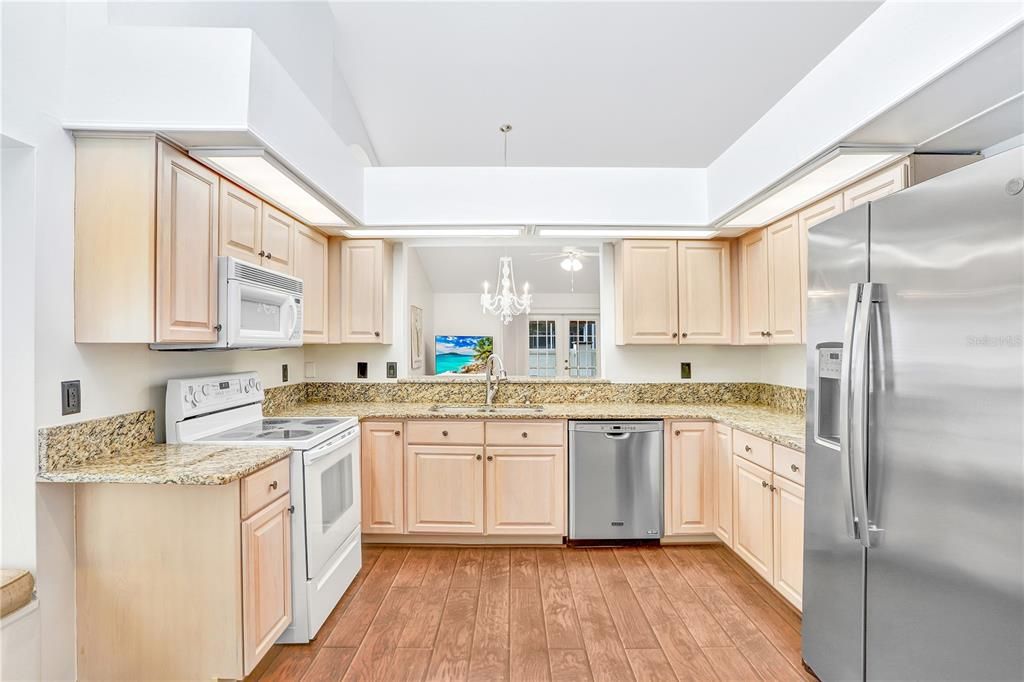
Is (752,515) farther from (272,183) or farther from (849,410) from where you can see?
(272,183)

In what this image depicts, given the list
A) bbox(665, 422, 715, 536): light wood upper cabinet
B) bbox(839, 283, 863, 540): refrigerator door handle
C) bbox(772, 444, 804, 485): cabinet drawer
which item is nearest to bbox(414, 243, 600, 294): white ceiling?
bbox(665, 422, 715, 536): light wood upper cabinet

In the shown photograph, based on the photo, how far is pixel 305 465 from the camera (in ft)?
7.02

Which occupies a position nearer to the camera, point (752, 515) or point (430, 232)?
point (752, 515)

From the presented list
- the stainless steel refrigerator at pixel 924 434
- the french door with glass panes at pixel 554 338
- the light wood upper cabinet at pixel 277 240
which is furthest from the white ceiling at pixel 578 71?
the french door with glass panes at pixel 554 338

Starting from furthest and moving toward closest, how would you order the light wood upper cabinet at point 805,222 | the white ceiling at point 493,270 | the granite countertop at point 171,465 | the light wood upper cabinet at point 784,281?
the white ceiling at point 493,270 < the light wood upper cabinet at point 784,281 < the light wood upper cabinet at point 805,222 < the granite countertop at point 171,465

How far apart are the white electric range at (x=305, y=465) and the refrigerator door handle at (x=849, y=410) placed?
2091 mm

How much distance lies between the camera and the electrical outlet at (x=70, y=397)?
1.69 m

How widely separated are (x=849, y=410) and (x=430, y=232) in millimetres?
2575

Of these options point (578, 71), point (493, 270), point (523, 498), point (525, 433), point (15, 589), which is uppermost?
point (578, 71)

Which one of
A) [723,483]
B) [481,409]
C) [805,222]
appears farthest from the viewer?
[481,409]

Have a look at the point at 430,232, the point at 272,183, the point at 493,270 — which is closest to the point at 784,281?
the point at 430,232

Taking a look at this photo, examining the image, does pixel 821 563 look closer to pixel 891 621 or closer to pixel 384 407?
pixel 891 621

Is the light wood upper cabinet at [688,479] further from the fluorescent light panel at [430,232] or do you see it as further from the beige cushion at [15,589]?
the beige cushion at [15,589]

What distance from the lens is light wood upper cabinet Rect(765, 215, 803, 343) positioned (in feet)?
8.80
